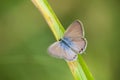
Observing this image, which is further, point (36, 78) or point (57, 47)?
point (36, 78)

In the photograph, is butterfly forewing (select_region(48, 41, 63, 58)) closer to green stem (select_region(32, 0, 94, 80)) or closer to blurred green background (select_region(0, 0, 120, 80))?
green stem (select_region(32, 0, 94, 80))

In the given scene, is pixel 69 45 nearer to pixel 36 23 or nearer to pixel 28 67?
pixel 28 67

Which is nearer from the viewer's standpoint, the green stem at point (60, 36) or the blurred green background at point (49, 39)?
the green stem at point (60, 36)

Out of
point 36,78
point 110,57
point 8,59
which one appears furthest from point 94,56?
point 8,59

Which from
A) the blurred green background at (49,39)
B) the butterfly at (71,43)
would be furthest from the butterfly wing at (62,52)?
the blurred green background at (49,39)

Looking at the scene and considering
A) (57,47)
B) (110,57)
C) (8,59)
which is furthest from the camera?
(110,57)

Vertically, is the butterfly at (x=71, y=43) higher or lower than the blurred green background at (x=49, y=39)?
higher

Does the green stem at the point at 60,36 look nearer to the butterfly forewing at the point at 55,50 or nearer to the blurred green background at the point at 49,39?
the butterfly forewing at the point at 55,50
